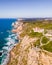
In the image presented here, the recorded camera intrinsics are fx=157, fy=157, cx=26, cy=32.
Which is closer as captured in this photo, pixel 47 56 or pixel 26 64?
pixel 47 56

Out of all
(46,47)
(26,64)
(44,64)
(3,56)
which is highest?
(46,47)

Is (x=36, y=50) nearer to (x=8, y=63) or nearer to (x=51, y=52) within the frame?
(x=51, y=52)

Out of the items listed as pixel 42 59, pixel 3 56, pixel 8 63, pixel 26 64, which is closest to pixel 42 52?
pixel 42 59

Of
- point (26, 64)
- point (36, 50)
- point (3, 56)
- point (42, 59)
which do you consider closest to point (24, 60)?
point (26, 64)

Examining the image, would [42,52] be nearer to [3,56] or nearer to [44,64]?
[44,64]

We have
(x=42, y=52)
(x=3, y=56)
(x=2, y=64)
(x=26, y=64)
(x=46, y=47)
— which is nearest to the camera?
(x=42, y=52)

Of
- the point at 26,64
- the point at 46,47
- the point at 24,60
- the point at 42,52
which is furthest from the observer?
the point at 24,60

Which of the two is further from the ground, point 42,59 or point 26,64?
point 42,59

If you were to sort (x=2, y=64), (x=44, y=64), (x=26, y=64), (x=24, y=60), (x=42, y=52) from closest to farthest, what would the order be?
(x=44, y=64) → (x=42, y=52) → (x=26, y=64) → (x=24, y=60) → (x=2, y=64)

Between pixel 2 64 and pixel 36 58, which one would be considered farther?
pixel 2 64
